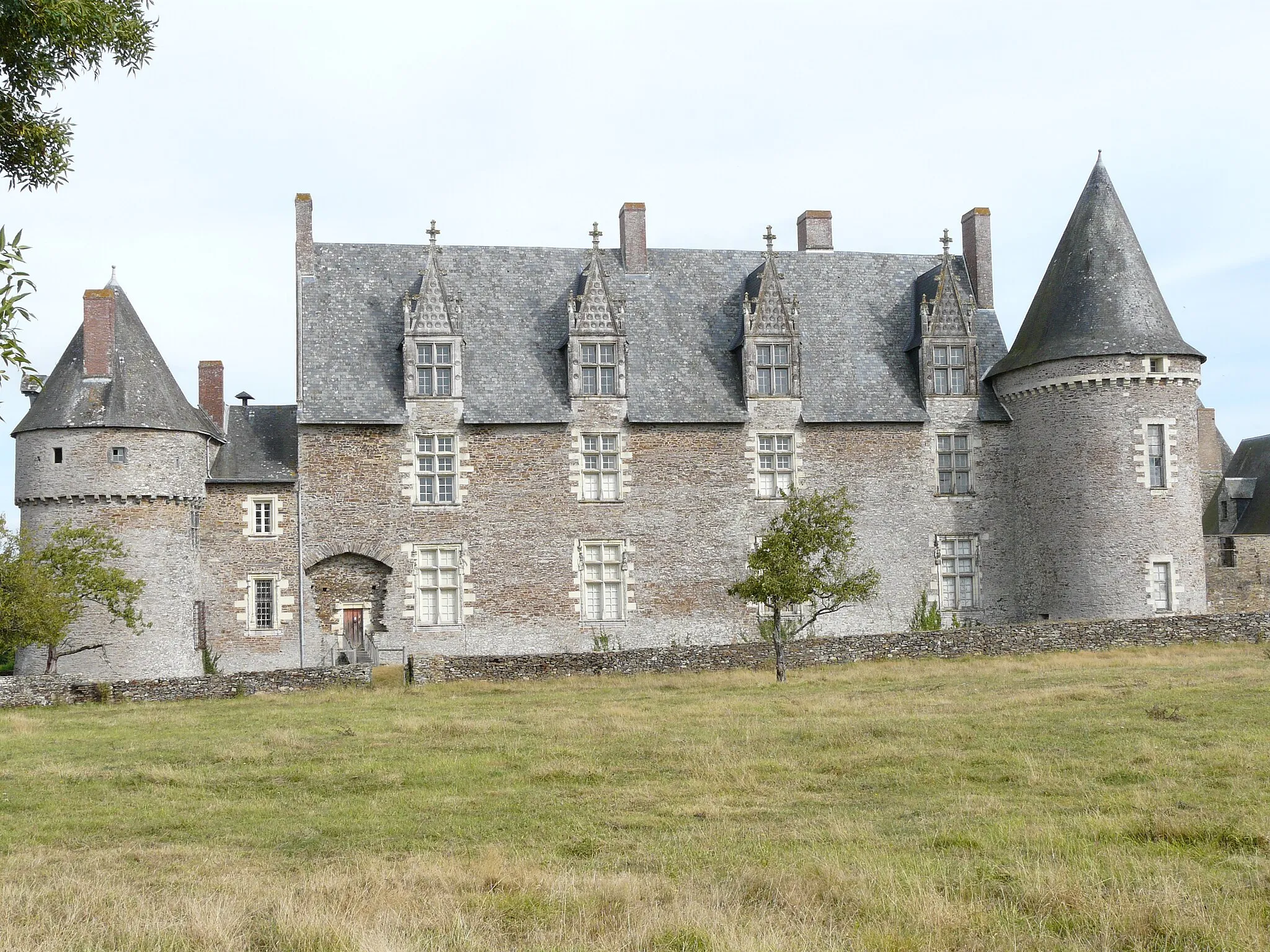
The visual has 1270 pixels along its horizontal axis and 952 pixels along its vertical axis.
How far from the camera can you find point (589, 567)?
116ft

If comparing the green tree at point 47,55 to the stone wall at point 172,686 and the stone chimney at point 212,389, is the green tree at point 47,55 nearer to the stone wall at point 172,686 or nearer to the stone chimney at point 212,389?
the stone wall at point 172,686

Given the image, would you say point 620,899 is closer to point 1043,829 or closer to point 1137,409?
point 1043,829

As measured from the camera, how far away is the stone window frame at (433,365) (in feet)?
114

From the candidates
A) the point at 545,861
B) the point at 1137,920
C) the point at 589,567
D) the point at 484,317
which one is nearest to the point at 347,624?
the point at 589,567

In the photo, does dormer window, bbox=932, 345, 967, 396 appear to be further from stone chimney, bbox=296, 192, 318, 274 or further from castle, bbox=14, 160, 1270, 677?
stone chimney, bbox=296, 192, 318, 274

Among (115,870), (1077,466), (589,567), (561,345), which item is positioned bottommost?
(115,870)

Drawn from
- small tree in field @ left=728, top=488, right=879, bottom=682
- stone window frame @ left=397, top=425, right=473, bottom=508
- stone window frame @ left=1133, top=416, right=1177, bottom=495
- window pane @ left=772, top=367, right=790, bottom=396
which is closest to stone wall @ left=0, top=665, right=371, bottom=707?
stone window frame @ left=397, top=425, right=473, bottom=508

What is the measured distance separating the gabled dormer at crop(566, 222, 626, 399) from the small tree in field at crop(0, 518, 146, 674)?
12730 millimetres

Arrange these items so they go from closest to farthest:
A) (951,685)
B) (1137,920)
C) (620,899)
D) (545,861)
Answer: (1137,920), (620,899), (545,861), (951,685)

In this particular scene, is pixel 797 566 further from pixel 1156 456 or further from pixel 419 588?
pixel 1156 456

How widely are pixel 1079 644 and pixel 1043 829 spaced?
2146cm

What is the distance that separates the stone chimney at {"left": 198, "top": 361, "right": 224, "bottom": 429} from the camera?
35844mm

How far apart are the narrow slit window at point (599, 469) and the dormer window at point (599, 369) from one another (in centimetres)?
124

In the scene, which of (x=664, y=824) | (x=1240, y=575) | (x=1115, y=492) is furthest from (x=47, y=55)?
(x=1240, y=575)
